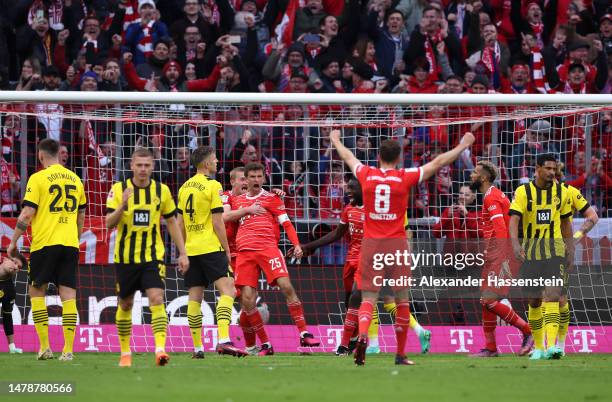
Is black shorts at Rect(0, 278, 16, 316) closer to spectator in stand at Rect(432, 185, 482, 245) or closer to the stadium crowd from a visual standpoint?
the stadium crowd

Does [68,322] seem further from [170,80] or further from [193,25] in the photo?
[193,25]

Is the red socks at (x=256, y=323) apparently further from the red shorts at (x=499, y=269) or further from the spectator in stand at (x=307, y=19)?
the spectator in stand at (x=307, y=19)

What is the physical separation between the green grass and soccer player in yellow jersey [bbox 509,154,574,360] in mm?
827

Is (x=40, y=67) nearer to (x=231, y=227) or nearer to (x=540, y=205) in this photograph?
(x=231, y=227)

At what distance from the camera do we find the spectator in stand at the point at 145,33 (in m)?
18.5

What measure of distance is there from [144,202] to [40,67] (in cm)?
Answer: 782

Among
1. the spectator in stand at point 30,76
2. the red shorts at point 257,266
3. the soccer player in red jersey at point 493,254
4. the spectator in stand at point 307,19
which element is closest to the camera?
the soccer player in red jersey at point 493,254

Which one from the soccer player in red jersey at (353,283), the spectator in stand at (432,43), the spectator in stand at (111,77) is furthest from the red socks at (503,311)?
the spectator in stand at (111,77)

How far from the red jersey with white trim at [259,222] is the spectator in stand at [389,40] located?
5.53m

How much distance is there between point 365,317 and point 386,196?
111cm

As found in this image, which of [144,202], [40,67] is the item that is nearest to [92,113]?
[40,67]

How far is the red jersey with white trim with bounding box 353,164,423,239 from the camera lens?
10711 millimetres

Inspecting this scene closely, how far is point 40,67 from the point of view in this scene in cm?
1780

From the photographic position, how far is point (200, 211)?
12391 mm
